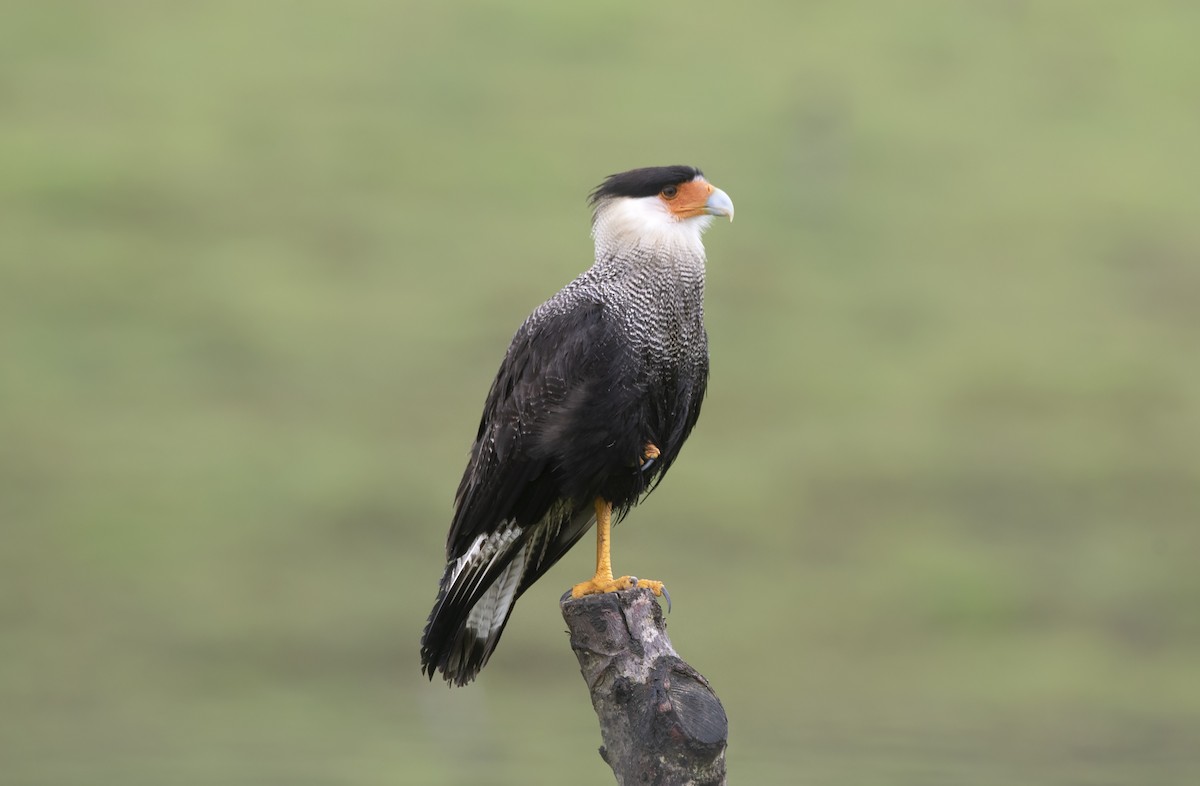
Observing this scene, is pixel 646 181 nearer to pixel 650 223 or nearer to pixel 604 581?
pixel 650 223

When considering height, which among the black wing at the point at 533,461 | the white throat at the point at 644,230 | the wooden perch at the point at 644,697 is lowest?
the wooden perch at the point at 644,697

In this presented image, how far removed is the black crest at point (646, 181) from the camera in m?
6.60

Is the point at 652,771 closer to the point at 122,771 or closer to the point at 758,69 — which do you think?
the point at 122,771

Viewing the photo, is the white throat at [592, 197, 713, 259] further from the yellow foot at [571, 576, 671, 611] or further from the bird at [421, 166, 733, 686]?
the yellow foot at [571, 576, 671, 611]

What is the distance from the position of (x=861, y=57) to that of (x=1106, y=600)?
44.1 ft

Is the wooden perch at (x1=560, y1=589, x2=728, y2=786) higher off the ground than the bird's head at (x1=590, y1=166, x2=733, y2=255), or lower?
lower

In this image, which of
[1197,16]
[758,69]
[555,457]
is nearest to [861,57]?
[758,69]

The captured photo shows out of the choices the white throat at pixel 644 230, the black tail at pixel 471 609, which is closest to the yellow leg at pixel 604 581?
the black tail at pixel 471 609

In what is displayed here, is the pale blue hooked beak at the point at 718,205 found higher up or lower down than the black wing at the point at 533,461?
higher up

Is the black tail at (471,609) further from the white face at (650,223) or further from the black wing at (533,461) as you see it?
the white face at (650,223)

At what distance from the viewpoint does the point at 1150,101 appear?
31656mm

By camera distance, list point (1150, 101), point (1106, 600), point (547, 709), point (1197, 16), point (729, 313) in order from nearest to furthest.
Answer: point (547, 709) < point (1106, 600) < point (729, 313) < point (1150, 101) < point (1197, 16)

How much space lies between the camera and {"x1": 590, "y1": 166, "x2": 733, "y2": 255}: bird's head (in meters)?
6.55

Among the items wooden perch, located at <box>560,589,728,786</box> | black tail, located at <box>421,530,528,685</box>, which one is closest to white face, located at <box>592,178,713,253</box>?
black tail, located at <box>421,530,528,685</box>
